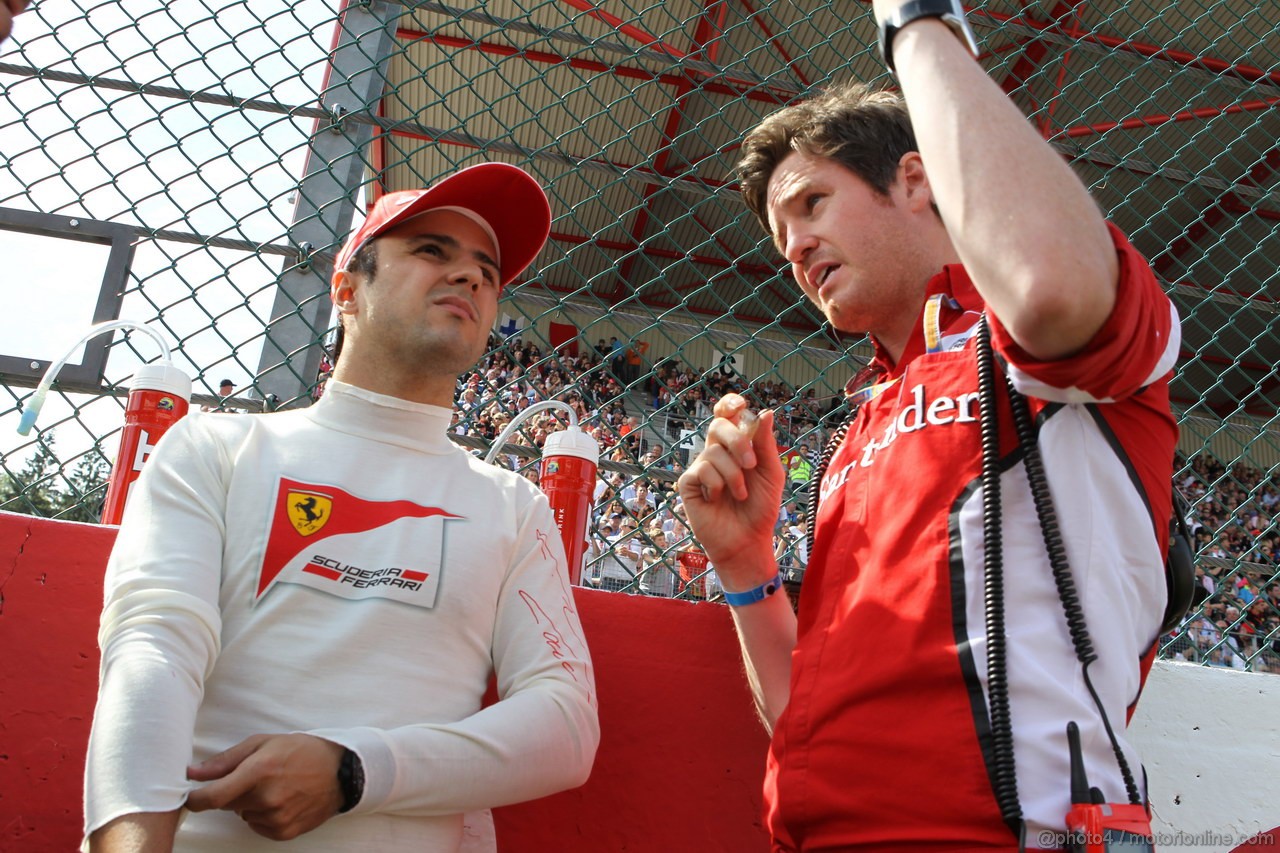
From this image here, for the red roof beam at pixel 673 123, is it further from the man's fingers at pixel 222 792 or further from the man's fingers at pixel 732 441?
the man's fingers at pixel 222 792

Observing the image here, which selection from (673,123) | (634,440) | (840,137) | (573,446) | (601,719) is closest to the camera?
(840,137)

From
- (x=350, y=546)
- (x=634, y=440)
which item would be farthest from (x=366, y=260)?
(x=634, y=440)

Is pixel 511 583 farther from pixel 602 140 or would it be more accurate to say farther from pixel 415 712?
pixel 602 140

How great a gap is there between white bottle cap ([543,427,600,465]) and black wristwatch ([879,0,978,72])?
1.37 m

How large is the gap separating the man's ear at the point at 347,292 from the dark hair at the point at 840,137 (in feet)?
2.83

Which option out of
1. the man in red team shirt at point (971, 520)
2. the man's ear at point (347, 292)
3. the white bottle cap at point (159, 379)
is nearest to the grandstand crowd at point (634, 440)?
the man's ear at point (347, 292)

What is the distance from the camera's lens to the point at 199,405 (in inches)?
96.7

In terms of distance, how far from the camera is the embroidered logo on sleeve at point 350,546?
1.56 meters

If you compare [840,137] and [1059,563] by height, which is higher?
[840,137]

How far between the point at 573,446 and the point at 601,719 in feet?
2.21

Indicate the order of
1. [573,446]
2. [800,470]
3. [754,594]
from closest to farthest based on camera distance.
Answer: [754,594] → [573,446] → [800,470]

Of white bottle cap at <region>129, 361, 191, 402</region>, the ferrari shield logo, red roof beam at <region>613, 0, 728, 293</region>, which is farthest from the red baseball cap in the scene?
red roof beam at <region>613, 0, 728, 293</region>

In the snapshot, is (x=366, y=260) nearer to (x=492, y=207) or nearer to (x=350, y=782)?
(x=492, y=207)

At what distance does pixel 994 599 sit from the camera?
3.80ft
